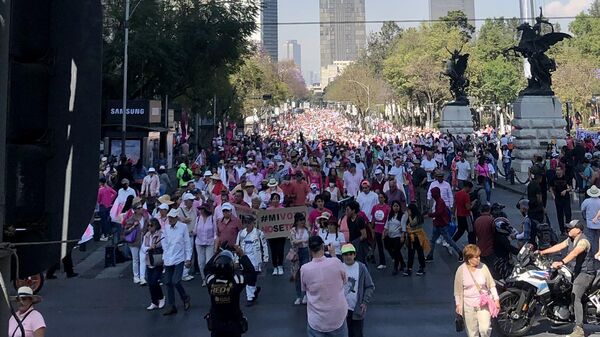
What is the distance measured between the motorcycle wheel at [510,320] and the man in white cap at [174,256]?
443 cm

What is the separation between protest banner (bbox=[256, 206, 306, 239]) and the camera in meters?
11.2

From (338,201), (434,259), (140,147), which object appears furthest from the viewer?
(140,147)

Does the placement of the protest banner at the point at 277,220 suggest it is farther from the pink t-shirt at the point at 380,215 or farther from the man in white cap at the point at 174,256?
the man in white cap at the point at 174,256

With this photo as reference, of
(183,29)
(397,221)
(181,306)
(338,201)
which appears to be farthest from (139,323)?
(183,29)

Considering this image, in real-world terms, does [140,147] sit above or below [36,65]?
above

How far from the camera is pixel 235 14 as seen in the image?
34.9m

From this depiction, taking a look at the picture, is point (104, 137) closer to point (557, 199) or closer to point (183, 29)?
point (183, 29)

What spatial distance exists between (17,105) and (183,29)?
3302 cm

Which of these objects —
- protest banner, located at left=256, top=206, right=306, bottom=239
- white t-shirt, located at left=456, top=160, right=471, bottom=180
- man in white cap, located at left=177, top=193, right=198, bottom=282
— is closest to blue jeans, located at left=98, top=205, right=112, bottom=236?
man in white cap, located at left=177, top=193, right=198, bottom=282

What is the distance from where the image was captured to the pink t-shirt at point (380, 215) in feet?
37.4

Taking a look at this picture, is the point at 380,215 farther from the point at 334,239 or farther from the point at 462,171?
the point at 462,171

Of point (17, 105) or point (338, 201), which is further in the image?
point (338, 201)

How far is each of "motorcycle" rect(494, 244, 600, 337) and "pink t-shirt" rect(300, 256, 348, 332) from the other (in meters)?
2.73

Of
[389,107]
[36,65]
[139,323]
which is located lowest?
[139,323]
